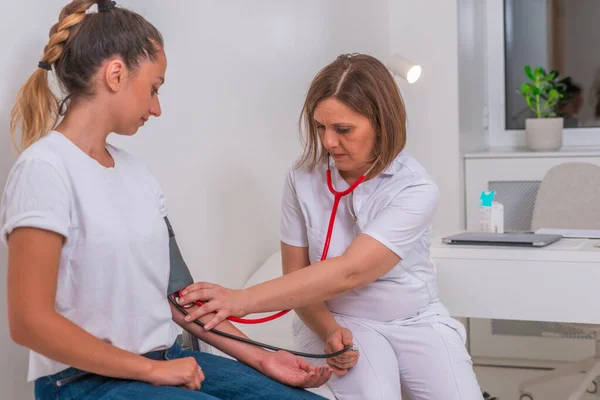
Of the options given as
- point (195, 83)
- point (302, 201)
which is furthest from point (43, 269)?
point (195, 83)

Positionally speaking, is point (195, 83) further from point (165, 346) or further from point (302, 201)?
point (165, 346)

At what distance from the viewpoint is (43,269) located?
1138mm

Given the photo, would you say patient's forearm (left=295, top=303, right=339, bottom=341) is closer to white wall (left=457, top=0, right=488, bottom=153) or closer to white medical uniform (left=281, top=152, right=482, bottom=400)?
white medical uniform (left=281, top=152, right=482, bottom=400)

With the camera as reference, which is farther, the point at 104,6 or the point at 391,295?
the point at 391,295

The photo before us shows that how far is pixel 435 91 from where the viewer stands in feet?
11.7

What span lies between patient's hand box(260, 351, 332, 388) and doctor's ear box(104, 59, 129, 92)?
0.58 metres

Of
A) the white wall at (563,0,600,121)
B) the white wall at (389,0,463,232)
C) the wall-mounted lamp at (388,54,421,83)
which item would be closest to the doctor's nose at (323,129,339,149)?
the wall-mounted lamp at (388,54,421,83)

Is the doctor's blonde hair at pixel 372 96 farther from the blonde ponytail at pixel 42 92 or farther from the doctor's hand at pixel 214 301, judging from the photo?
the blonde ponytail at pixel 42 92

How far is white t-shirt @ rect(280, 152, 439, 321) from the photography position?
1.76 meters

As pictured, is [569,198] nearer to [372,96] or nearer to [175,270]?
[372,96]

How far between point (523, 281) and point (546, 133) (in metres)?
1.70

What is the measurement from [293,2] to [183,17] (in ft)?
2.48

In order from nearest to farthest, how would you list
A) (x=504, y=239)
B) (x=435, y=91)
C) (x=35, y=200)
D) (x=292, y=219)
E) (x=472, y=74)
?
(x=35, y=200), (x=292, y=219), (x=504, y=239), (x=435, y=91), (x=472, y=74)

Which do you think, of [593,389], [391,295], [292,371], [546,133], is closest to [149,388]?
[292,371]
